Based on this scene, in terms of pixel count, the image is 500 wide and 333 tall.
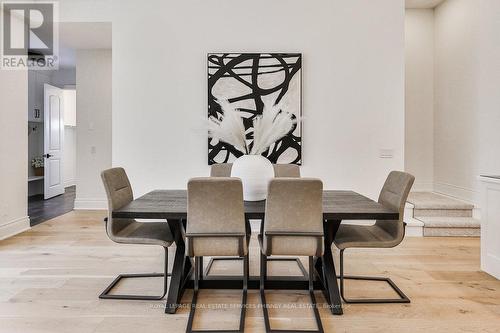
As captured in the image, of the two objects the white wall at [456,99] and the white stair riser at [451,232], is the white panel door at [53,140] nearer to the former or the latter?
the white stair riser at [451,232]

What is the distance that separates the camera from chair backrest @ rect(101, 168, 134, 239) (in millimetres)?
2252

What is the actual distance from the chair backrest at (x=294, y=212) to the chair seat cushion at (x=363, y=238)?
35 centimetres

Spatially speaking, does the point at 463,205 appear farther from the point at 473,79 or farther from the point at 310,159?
the point at 310,159

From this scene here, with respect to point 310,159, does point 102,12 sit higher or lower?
higher

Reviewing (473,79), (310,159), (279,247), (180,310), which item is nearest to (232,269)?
(180,310)

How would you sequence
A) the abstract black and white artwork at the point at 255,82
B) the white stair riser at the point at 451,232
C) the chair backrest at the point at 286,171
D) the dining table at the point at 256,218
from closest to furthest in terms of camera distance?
the dining table at the point at 256,218, the chair backrest at the point at 286,171, the white stair riser at the point at 451,232, the abstract black and white artwork at the point at 255,82

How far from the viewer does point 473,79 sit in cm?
430

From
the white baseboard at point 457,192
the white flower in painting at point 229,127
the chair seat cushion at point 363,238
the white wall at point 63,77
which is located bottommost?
the chair seat cushion at point 363,238

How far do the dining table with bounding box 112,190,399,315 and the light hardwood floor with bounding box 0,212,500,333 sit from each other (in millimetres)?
67

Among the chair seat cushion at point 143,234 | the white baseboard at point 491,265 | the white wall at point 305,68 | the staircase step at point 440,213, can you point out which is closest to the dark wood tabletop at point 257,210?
the chair seat cushion at point 143,234

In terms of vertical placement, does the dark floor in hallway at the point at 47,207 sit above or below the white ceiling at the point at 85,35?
below

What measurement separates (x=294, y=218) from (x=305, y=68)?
2.66 m

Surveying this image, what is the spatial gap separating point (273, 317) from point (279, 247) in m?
0.45

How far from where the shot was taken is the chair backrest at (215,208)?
75.5 inches
